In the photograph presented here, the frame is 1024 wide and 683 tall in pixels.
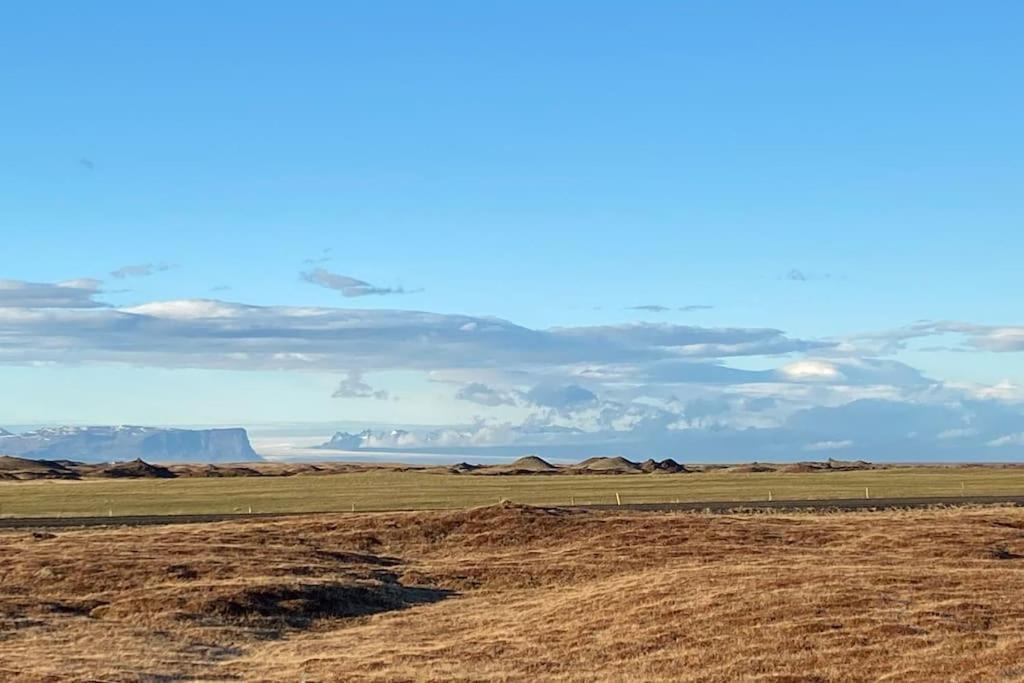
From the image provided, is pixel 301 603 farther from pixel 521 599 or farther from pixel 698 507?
pixel 698 507

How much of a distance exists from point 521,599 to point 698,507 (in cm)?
4403

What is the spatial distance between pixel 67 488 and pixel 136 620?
92.3m

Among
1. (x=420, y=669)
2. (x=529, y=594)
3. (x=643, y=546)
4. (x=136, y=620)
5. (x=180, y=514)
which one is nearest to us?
(x=420, y=669)

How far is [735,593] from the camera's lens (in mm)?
44500

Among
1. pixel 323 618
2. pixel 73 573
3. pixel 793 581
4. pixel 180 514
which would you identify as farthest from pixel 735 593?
pixel 180 514

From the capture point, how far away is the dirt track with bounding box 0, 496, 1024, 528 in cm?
8638

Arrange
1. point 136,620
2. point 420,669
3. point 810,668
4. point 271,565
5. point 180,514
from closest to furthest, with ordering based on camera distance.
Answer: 1. point 810,668
2. point 420,669
3. point 136,620
4. point 271,565
5. point 180,514

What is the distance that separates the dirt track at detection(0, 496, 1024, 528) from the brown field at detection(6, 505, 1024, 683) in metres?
7.00

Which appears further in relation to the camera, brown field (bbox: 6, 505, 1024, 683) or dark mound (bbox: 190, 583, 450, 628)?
dark mound (bbox: 190, 583, 450, 628)

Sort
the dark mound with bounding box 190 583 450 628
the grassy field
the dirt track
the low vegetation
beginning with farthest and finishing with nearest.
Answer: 1. the grassy field
2. the low vegetation
3. the dirt track
4. the dark mound with bounding box 190 583 450 628

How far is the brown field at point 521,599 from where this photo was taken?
36.1 metres

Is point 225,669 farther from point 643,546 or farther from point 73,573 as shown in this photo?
point 643,546

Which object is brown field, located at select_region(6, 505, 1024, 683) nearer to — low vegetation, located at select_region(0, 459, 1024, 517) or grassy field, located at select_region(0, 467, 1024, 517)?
low vegetation, located at select_region(0, 459, 1024, 517)

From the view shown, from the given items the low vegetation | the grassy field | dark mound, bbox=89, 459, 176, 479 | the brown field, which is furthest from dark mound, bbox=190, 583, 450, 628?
dark mound, bbox=89, 459, 176, 479
